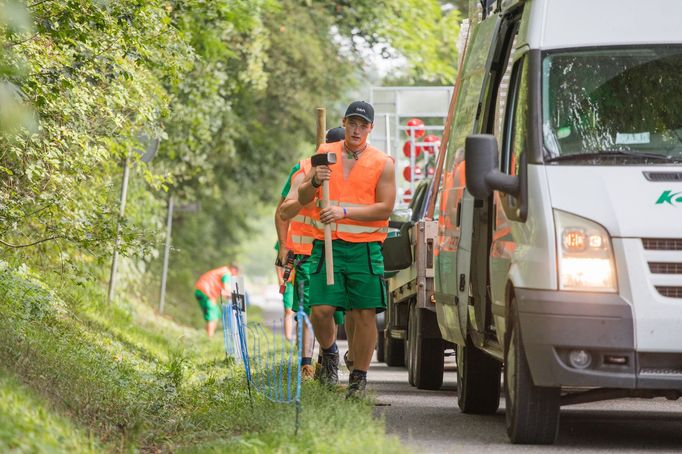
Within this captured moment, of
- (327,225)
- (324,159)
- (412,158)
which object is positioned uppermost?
(412,158)

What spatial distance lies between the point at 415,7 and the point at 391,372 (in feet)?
41.3

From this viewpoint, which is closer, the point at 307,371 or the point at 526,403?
the point at 526,403

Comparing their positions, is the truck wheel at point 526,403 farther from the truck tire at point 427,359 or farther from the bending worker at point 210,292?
the bending worker at point 210,292

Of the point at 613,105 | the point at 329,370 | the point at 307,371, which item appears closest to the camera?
the point at 613,105

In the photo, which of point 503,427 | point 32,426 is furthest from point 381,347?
point 32,426

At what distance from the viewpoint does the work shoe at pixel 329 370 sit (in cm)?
1092

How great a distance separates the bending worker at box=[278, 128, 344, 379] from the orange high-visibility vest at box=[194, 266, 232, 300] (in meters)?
11.1

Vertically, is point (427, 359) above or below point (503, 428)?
above

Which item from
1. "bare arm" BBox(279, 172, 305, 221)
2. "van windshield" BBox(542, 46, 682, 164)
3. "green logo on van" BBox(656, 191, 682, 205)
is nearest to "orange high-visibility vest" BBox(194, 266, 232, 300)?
"bare arm" BBox(279, 172, 305, 221)

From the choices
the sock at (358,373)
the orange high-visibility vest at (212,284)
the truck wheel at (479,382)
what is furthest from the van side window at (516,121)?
the orange high-visibility vest at (212,284)

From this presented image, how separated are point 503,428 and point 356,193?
207 cm

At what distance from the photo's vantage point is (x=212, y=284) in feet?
81.0

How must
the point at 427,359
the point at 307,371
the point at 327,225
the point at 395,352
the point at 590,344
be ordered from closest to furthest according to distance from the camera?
the point at 590,344 → the point at 327,225 → the point at 307,371 → the point at 427,359 → the point at 395,352

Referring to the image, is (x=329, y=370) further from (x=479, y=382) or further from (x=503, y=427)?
(x=503, y=427)
